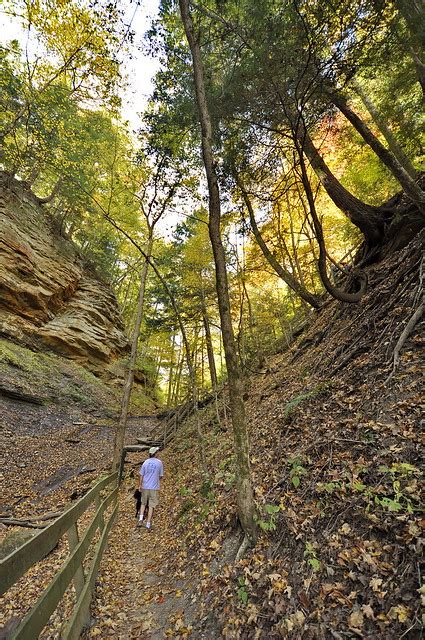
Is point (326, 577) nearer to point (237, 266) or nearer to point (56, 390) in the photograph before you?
point (237, 266)

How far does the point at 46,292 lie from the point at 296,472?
1868cm

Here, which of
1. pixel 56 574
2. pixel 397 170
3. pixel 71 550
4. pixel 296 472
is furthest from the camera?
pixel 397 170

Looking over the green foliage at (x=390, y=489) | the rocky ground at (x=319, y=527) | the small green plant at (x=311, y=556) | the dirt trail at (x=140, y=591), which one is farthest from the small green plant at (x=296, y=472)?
the dirt trail at (x=140, y=591)

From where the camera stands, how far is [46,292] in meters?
18.7

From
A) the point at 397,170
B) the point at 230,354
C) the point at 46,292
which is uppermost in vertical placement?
the point at 46,292

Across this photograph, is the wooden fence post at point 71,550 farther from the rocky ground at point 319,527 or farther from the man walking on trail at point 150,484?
the man walking on trail at point 150,484

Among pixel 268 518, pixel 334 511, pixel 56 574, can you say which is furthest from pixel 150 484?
pixel 56 574

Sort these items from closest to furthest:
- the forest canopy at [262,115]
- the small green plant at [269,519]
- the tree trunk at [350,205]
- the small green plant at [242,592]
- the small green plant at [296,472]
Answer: the small green plant at [242,592]
the small green plant at [269,519]
the small green plant at [296,472]
the forest canopy at [262,115]
the tree trunk at [350,205]

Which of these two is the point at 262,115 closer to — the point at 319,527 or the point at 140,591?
the point at 319,527

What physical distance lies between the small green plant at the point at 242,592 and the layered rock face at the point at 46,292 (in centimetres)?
1705

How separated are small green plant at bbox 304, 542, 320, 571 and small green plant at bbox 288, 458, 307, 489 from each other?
99 centimetres

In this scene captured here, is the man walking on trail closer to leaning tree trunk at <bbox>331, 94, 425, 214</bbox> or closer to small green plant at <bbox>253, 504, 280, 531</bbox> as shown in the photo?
small green plant at <bbox>253, 504, 280, 531</bbox>

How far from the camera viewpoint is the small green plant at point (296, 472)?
4477mm

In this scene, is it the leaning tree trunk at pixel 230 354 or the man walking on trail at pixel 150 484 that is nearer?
the leaning tree trunk at pixel 230 354
